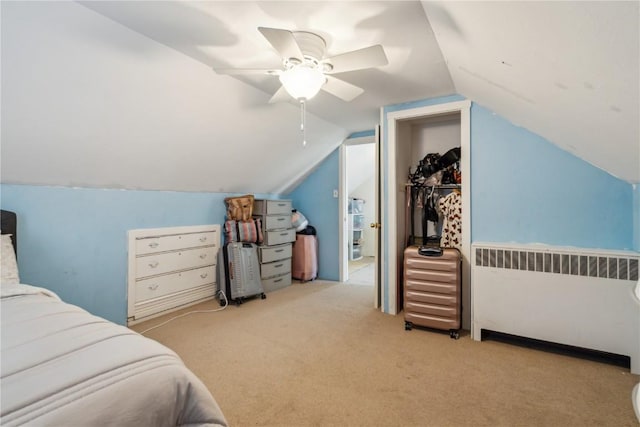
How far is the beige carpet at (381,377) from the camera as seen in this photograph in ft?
5.24

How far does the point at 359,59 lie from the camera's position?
1.68 m

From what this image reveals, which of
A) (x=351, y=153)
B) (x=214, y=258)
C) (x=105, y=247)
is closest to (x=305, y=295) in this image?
(x=214, y=258)

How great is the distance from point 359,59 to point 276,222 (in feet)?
8.96

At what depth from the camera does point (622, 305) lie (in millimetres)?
2059

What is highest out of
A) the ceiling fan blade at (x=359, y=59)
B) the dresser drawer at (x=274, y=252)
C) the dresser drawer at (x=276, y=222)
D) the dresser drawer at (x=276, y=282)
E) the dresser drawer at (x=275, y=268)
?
the ceiling fan blade at (x=359, y=59)

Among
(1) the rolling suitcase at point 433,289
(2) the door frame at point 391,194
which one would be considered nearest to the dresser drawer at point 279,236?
(2) the door frame at point 391,194

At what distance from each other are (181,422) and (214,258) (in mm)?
2806

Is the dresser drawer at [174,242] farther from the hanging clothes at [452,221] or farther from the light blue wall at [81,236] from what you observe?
the hanging clothes at [452,221]

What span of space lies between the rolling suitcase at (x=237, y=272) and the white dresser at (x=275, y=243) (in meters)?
0.30

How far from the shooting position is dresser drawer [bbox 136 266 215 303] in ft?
9.56

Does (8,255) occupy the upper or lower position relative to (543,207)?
lower

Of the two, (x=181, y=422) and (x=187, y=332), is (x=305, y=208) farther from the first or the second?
(x=181, y=422)

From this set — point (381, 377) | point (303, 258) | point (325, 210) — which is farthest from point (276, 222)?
point (381, 377)

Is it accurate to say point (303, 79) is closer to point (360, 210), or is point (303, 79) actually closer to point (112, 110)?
point (112, 110)
